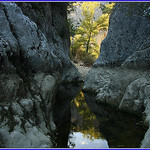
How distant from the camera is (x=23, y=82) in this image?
13.4 ft

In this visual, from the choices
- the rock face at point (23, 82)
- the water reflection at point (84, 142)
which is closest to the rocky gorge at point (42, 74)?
the rock face at point (23, 82)

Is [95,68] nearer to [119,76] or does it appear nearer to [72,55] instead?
[119,76]

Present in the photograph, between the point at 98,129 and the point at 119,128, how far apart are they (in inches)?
26.7

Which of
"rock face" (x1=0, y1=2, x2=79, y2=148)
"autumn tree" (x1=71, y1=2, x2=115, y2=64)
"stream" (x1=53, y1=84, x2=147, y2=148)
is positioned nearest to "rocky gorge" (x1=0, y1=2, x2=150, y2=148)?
"rock face" (x1=0, y1=2, x2=79, y2=148)

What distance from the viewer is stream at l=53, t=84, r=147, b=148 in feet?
12.9

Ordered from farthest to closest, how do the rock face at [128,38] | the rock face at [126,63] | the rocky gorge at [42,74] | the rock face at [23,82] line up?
the rock face at [128,38] < the rock face at [126,63] < the rocky gorge at [42,74] < the rock face at [23,82]

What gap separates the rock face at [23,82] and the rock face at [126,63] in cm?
262

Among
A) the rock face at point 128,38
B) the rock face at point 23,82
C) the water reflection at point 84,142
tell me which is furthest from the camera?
the rock face at point 128,38

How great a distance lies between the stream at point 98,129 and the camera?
3.93 metres

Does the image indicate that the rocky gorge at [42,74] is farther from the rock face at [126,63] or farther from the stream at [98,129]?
the stream at [98,129]

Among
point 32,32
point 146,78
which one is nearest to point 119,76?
point 146,78

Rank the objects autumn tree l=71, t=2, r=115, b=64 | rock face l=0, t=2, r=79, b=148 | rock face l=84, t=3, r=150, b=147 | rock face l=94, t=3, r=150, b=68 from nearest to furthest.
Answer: rock face l=0, t=2, r=79, b=148, rock face l=84, t=3, r=150, b=147, rock face l=94, t=3, r=150, b=68, autumn tree l=71, t=2, r=115, b=64

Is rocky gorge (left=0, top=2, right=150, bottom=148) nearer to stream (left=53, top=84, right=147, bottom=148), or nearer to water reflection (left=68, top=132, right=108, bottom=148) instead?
stream (left=53, top=84, right=147, bottom=148)

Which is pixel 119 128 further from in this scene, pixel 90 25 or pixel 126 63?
pixel 90 25
